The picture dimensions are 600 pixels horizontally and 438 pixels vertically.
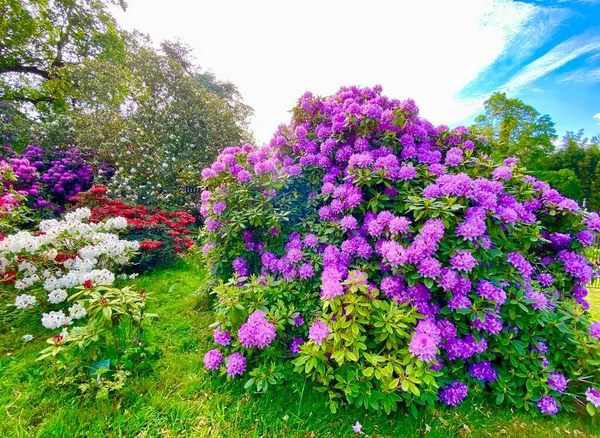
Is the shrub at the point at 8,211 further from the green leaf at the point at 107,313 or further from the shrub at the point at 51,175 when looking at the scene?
the shrub at the point at 51,175

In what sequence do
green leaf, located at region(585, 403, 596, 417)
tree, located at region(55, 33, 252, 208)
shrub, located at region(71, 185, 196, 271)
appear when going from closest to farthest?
green leaf, located at region(585, 403, 596, 417) < shrub, located at region(71, 185, 196, 271) < tree, located at region(55, 33, 252, 208)

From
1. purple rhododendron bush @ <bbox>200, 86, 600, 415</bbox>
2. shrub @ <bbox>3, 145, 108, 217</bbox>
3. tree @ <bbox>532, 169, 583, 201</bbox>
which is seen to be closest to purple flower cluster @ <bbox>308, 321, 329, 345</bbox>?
purple rhododendron bush @ <bbox>200, 86, 600, 415</bbox>

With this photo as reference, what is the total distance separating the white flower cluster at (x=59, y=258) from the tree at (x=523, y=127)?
24.4 m

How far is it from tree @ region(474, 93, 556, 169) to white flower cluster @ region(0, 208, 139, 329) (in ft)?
80.0

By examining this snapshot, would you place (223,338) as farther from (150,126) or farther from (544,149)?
(544,149)

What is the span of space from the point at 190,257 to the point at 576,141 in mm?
34704

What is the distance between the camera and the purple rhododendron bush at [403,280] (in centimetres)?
181

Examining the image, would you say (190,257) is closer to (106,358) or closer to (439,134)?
(106,358)

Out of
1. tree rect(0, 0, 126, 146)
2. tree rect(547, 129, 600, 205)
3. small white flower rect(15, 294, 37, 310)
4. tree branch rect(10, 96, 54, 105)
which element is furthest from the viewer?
tree rect(547, 129, 600, 205)

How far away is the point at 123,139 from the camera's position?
7.21 m

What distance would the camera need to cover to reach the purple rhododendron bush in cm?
181

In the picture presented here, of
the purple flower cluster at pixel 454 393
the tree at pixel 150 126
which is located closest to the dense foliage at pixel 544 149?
the tree at pixel 150 126

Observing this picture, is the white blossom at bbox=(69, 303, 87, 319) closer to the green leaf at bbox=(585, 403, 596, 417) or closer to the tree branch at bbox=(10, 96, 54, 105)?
the green leaf at bbox=(585, 403, 596, 417)

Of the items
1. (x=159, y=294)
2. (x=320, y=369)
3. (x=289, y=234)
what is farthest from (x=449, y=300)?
(x=159, y=294)
